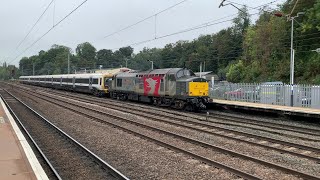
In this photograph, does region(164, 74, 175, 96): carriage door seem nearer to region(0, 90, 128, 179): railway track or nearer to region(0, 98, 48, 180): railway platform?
region(0, 90, 128, 179): railway track

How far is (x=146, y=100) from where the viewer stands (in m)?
33.8

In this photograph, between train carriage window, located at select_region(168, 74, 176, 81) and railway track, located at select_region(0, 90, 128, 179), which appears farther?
train carriage window, located at select_region(168, 74, 176, 81)

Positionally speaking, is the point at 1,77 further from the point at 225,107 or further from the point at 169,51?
the point at 225,107

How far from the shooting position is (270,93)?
30.3m

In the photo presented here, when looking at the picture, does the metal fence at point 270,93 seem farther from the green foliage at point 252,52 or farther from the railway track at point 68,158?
the railway track at point 68,158

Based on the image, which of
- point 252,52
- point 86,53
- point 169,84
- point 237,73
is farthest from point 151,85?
point 86,53

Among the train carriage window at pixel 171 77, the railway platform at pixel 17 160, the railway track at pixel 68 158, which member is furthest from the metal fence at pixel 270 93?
the railway platform at pixel 17 160

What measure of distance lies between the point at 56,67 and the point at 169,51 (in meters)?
45.9

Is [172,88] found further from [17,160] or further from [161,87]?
[17,160]

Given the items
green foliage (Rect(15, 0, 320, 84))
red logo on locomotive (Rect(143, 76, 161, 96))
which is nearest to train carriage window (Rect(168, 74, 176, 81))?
red logo on locomotive (Rect(143, 76, 161, 96))

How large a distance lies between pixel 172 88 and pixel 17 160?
18.8 m

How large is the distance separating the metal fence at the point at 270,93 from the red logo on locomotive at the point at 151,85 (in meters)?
8.00

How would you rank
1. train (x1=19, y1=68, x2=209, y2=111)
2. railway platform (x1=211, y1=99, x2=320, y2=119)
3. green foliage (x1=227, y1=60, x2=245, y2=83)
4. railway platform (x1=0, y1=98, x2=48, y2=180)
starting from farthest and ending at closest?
green foliage (x1=227, y1=60, x2=245, y2=83) < train (x1=19, y1=68, x2=209, y2=111) < railway platform (x1=211, y1=99, x2=320, y2=119) < railway platform (x1=0, y1=98, x2=48, y2=180)

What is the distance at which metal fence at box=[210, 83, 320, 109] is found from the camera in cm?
2609
